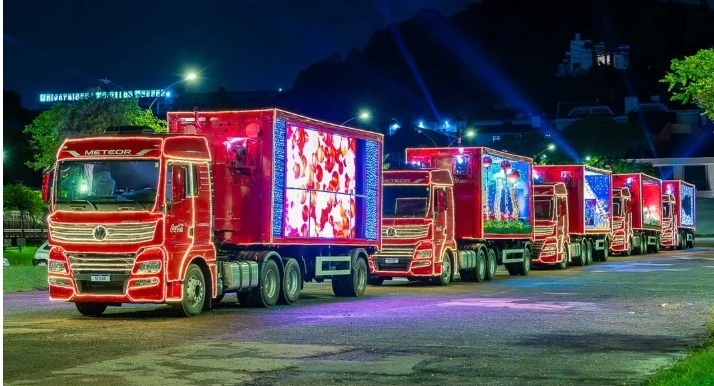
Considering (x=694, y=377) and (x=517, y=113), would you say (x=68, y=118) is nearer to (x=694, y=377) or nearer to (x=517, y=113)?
(x=694, y=377)

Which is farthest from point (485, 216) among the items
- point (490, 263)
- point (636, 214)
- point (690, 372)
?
point (636, 214)

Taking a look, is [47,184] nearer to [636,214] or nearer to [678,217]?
[636,214]

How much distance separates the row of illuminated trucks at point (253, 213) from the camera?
18.9m

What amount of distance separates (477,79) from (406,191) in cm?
12178

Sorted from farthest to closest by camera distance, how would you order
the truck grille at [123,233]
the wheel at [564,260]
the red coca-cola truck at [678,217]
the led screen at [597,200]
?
the red coca-cola truck at [678,217] < the led screen at [597,200] < the wheel at [564,260] < the truck grille at [123,233]

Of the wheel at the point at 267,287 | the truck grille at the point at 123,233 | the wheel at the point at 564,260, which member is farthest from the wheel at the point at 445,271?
the truck grille at the point at 123,233

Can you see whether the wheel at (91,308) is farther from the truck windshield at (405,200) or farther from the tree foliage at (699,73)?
the truck windshield at (405,200)

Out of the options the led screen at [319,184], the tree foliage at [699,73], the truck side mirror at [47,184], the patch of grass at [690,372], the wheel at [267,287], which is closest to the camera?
the patch of grass at [690,372]

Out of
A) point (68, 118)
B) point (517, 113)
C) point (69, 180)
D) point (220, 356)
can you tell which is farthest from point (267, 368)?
point (517, 113)

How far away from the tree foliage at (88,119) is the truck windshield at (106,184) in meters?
26.4

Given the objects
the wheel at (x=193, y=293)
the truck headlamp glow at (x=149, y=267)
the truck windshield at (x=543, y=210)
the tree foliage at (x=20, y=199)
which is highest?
the tree foliage at (x=20, y=199)

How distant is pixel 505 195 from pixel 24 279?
14.3 m

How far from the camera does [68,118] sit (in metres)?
49.0

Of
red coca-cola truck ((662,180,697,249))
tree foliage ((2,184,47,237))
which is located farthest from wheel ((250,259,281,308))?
red coca-cola truck ((662,180,697,249))
